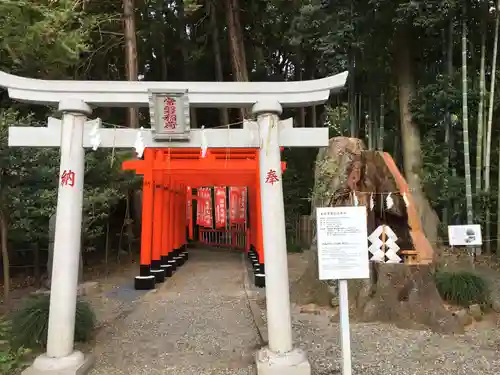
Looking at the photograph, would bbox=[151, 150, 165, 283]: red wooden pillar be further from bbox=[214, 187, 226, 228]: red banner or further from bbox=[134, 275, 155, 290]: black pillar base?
bbox=[214, 187, 226, 228]: red banner

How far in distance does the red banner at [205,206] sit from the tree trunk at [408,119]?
8.72 meters

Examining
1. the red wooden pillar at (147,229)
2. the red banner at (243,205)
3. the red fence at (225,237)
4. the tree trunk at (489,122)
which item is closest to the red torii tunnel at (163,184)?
the red wooden pillar at (147,229)

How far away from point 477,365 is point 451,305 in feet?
6.36

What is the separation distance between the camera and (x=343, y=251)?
128 inches

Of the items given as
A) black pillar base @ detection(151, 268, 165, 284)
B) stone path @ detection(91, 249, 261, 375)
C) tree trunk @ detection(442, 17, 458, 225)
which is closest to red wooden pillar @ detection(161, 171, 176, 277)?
black pillar base @ detection(151, 268, 165, 284)

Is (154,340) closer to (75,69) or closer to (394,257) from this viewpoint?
(394,257)

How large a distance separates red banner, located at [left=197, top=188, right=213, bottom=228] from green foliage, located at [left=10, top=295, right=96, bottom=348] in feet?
39.4

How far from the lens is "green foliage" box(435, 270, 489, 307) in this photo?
580 cm

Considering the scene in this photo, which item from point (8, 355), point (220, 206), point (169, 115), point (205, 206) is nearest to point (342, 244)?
point (169, 115)

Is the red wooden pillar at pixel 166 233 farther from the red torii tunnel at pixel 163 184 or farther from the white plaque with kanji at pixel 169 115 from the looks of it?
the white plaque with kanji at pixel 169 115

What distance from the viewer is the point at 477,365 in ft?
13.3

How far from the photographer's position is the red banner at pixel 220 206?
1600cm

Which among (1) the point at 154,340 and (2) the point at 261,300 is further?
(2) the point at 261,300

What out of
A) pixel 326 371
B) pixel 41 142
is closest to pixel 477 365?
pixel 326 371
